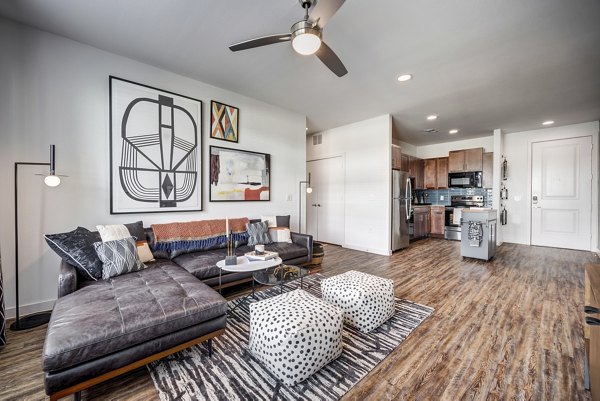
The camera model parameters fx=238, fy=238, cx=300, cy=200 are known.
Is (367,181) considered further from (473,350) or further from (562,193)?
(562,193)

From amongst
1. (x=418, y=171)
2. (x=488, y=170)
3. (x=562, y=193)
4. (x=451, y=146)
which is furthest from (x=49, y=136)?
(x=562, y=193)

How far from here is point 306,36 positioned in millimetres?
1803

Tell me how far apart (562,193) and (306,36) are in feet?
23.0

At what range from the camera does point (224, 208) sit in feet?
12.5

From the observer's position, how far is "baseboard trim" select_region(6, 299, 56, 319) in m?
2.32

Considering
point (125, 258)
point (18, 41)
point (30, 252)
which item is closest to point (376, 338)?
point (125, 258)

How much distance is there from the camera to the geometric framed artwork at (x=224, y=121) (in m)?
3.64

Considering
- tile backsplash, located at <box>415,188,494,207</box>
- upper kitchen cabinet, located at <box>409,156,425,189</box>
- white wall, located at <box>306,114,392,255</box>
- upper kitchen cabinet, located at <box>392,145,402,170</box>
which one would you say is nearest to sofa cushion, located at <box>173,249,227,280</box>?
white wall, located at <box>306,114,392,255</box>

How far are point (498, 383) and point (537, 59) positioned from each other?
3466 millimetres

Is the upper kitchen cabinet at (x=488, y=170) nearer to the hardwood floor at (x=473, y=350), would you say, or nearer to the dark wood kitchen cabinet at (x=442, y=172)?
the dark wood kitchen cabinet at (x=442, y=172)

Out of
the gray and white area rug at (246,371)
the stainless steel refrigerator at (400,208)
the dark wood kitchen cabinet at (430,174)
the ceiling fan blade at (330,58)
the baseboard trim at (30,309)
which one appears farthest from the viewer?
the dark wood kitchen cabinet at (430,174)

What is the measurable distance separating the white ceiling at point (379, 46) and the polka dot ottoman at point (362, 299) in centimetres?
247

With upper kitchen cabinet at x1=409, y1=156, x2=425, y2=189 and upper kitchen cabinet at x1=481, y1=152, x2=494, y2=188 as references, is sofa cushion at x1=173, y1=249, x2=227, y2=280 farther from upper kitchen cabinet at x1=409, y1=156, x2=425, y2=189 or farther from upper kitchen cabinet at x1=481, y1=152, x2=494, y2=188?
upper kitchen cabinet at x1=481, y1=152, x2=494, y2=188

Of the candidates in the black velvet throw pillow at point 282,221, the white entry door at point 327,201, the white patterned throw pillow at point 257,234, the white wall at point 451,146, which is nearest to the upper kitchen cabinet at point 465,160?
the white wall at point 451,146
